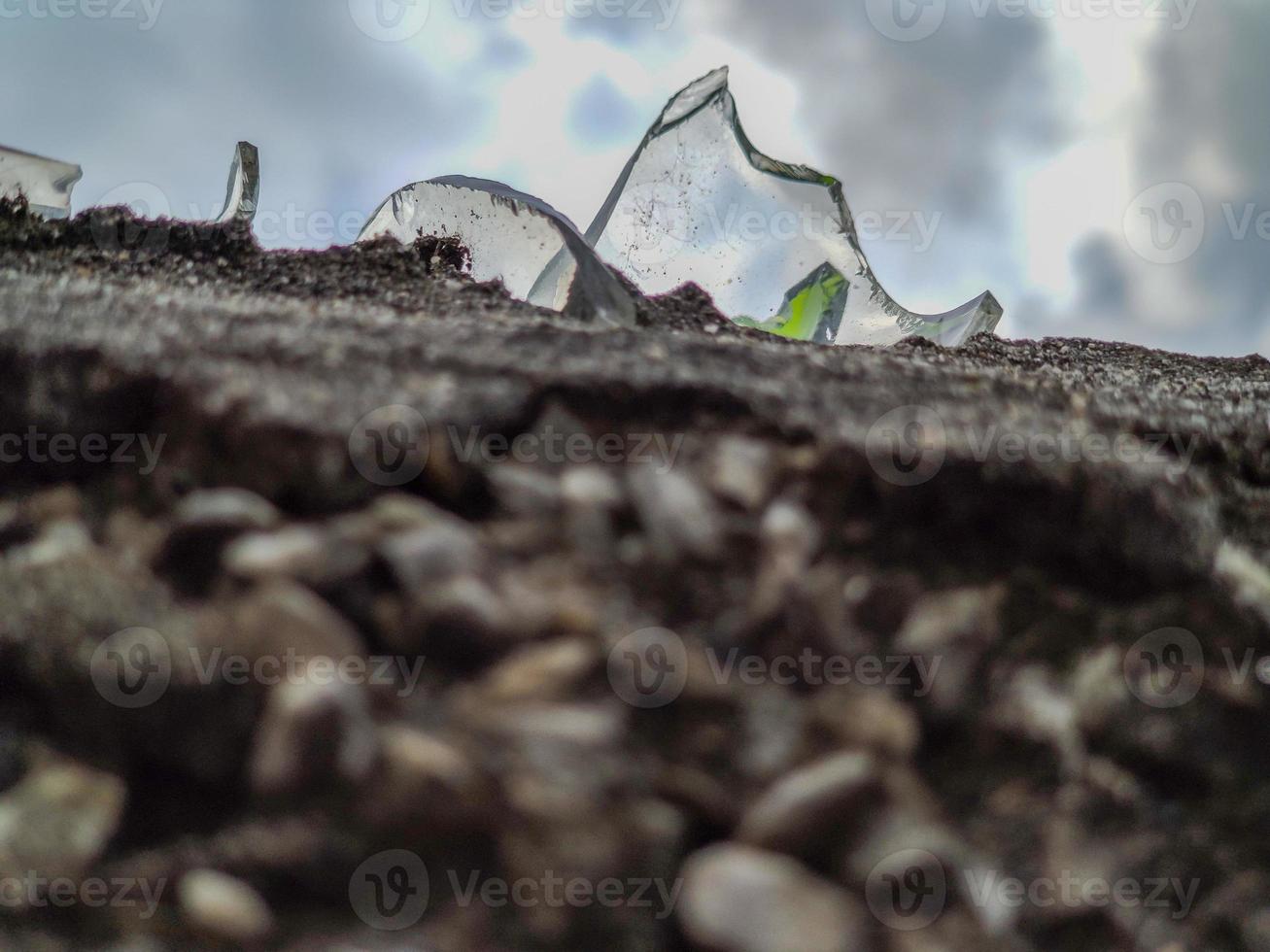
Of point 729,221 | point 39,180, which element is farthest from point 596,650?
point 39,180

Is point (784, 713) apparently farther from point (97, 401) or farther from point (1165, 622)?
point (97, 401)

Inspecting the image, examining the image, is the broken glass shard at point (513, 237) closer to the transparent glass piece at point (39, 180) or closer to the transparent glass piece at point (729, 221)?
the transparent glass piece at point (729, 221)

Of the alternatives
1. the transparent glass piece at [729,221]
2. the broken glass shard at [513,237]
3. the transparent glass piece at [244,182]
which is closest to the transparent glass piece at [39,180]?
the transparent glass piece at [244,182]

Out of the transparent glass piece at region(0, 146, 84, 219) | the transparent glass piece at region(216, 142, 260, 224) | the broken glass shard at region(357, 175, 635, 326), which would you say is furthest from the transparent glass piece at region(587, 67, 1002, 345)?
the transparent glass piece at region(0, 146, 84, 219)

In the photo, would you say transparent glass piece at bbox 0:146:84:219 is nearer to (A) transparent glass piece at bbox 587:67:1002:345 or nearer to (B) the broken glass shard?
(B) the broken glass shard

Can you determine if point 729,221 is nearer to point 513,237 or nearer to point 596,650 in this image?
point 513,237
